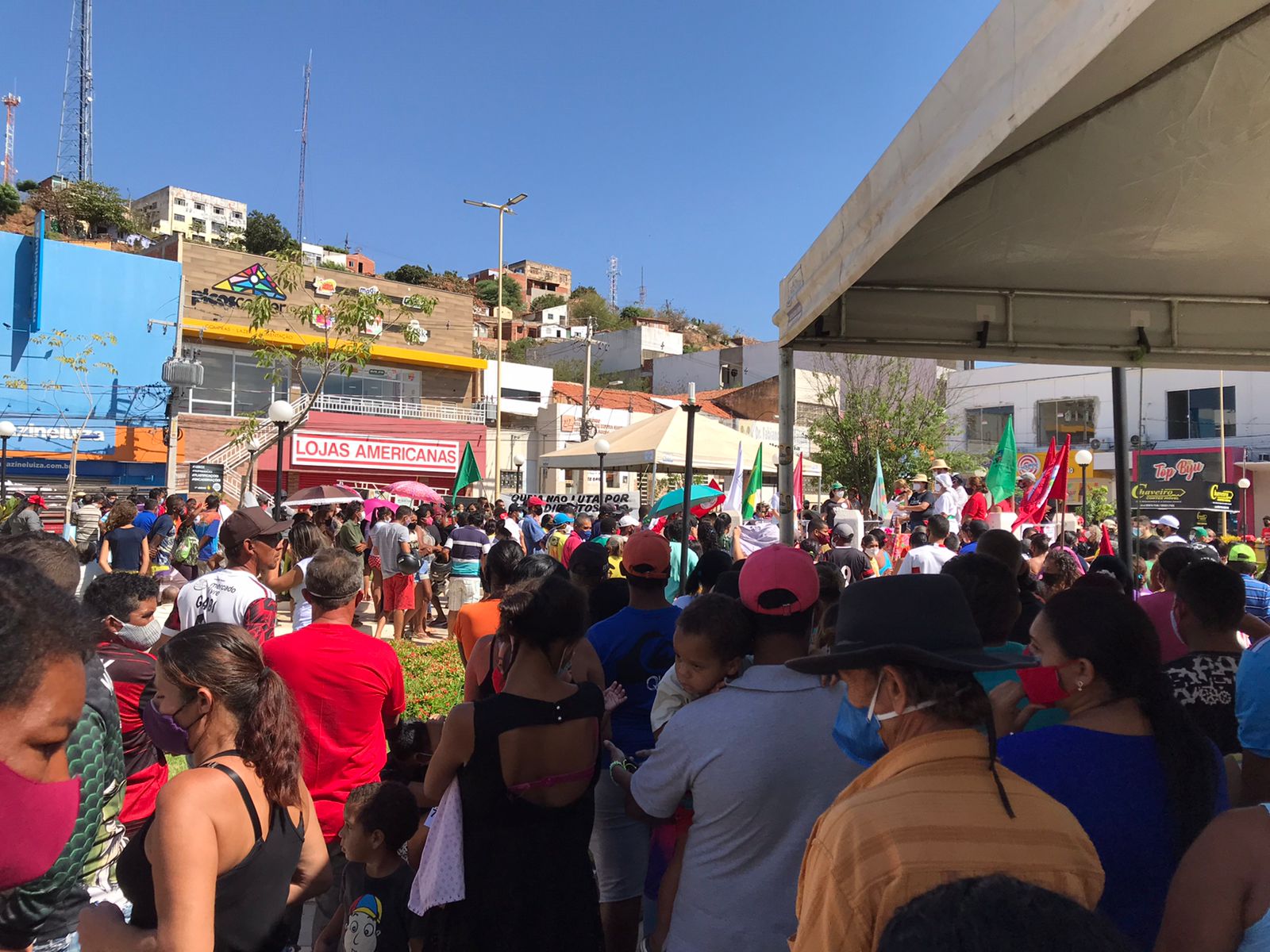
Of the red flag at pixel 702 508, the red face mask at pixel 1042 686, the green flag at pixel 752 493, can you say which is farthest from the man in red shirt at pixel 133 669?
the red flag at pixel 702 508

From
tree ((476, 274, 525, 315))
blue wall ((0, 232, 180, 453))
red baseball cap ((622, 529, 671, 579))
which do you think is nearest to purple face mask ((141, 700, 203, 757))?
red baseball cap ((622, 529, 671, 579))

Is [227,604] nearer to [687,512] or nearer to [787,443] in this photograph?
[787,443]

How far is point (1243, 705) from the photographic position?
2.46m

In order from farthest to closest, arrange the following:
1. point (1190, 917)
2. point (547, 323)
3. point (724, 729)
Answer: point (547, 323), point (724, 729), point (1190, 917)

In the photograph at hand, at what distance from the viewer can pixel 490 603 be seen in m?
4.43

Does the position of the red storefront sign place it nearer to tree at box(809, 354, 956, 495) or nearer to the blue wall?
the blue wall

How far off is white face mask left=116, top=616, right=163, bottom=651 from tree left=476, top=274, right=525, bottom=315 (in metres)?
76.5

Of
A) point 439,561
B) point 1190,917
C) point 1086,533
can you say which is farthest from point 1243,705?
point 1086,533

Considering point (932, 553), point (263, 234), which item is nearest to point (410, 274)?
point (263, 234)

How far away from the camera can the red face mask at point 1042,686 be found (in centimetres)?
247

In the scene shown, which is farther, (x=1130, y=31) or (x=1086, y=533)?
(x=1086, y=533)

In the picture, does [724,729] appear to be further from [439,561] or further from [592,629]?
[439,561]

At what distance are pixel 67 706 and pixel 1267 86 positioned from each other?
365cm

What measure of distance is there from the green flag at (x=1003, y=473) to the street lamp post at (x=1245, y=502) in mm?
20430
